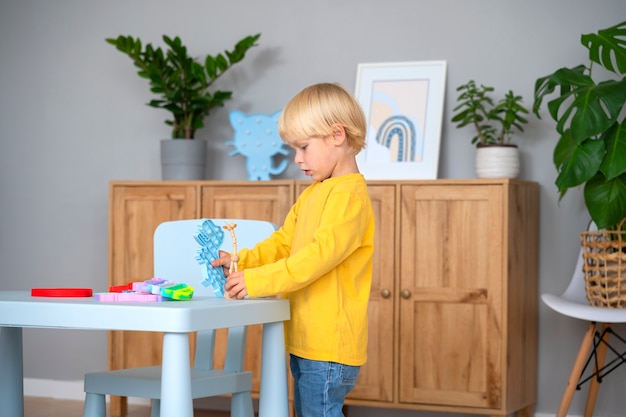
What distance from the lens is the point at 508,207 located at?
3271mm

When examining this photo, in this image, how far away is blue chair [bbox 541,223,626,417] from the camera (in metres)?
3.01

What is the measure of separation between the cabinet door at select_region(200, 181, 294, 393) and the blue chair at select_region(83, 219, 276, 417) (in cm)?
125

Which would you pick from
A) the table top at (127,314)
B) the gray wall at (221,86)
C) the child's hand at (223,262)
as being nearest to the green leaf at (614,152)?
the gray wall at (221,86)

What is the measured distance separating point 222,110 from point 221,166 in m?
0.26

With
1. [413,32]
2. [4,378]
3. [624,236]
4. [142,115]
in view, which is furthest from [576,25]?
[4,378]

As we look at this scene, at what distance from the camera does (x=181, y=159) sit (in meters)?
3.85

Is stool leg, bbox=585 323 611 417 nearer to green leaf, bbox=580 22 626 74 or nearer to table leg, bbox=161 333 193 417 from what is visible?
green leaf, bbox=580 22 626 74

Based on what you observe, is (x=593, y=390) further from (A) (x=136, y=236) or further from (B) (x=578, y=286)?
(A) (x=136, y=236)

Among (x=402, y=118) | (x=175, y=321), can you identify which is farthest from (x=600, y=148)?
(x=175, y=321)

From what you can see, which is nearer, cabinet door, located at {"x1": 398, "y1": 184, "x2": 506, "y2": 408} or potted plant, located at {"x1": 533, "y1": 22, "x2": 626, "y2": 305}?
potted plant, located at {"x1": 533, "y1": 22, "x2": 626, "y2": 305}

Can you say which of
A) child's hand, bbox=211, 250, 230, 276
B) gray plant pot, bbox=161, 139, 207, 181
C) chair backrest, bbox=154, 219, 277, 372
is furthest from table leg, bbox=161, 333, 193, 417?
gray plant pot, bbox=161, 139, 207, 181

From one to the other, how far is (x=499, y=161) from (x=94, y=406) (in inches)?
76.8

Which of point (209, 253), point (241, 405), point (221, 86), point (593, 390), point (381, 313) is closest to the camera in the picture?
point (209, 253)

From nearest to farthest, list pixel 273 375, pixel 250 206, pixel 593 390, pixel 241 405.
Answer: pixel 273 375, pixel 241 405, pixel 593 390, pixel 250 206
